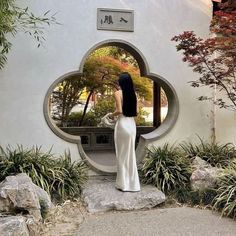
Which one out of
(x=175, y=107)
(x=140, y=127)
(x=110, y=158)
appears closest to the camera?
(x=175, y=107)

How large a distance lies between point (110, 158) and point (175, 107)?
3.19 m

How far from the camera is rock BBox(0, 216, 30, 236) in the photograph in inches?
161

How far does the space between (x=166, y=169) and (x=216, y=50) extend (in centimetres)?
239

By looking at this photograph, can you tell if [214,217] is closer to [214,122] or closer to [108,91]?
[214,122]

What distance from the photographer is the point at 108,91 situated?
12.7 m

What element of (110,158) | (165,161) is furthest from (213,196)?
(110,158)

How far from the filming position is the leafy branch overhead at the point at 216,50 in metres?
6.70

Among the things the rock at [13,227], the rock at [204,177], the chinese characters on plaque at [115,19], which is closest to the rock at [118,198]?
the rock at [204,177]

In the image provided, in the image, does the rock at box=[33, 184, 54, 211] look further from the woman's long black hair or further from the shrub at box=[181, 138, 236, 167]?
the shrub at box=[181, 138, 236, 167]

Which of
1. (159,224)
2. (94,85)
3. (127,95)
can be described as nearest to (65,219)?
(159,224)

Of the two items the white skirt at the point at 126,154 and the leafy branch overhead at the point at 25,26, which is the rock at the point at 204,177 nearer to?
the white skirt at the point at 126,154

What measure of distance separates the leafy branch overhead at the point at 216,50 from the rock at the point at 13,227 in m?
4.17

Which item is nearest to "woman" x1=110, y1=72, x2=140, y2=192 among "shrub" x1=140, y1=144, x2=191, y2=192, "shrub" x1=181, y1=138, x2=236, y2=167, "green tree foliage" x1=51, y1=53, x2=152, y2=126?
"shrub" x1=140, y1=144, x2=191, y2=192

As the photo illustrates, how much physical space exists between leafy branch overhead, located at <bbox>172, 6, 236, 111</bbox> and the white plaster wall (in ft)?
1.70
